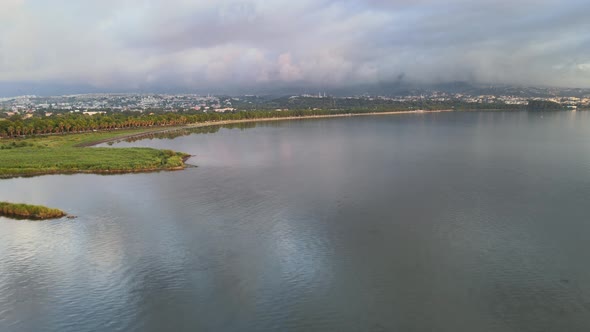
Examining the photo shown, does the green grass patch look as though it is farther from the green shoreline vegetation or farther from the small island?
the small island

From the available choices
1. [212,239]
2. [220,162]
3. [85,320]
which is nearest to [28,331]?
[85,320]

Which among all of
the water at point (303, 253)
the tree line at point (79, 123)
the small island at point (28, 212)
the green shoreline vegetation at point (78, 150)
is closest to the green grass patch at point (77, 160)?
the green shoreline vegetation at point (78, 150)

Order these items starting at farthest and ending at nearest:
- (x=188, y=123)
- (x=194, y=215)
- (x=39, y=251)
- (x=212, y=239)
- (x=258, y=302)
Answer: (x=188, y=123), (x=194, y=215), (x=212, y=239), (x=39, y=251), (x=258, y=302)

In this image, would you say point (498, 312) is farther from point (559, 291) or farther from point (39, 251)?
point (39, 251)

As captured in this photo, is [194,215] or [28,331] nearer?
[28,331]

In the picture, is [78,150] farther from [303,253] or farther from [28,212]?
[303,253]

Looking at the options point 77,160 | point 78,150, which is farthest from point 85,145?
point 77,160

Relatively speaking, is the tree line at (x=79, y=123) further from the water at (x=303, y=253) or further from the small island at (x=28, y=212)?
the small island at (x=28, y=212)
